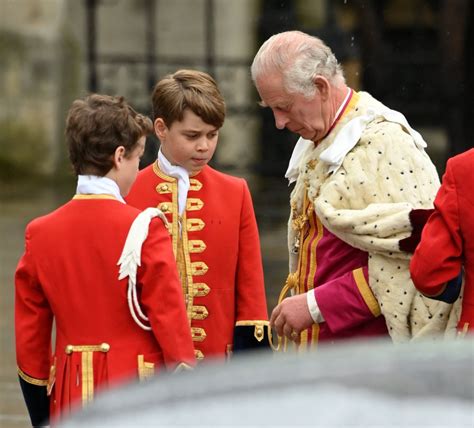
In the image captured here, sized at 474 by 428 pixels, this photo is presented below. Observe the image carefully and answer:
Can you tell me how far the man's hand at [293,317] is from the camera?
4.17 meters

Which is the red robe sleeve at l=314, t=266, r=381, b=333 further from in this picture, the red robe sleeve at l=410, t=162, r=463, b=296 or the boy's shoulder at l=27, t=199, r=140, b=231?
the boy's shoulder at l=27, t=199, r=140, b=231

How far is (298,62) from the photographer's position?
4.10 m

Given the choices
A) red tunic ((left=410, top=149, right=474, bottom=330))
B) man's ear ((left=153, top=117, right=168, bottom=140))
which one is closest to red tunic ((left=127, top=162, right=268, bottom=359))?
man's ear ((left=153, top=117, right=168, bottom=140))

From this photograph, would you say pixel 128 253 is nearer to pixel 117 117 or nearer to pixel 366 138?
pixel 117 117

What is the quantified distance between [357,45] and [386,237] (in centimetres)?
901

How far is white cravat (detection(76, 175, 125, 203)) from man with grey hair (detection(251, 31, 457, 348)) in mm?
500

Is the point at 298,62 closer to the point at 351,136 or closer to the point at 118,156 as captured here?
the point at 351,136

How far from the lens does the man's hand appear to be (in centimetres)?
417

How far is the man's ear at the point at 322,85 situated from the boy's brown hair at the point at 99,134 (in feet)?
1.60

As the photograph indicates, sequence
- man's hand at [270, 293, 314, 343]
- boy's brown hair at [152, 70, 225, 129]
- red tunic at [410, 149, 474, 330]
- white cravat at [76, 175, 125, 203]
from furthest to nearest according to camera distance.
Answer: boy's brown hair at [152, 70, 225, 129], man's hand at [270, 293, 314, 343], white cravat at [76, 175, 125, 203], red tunic at [410, 149, 474, 330]

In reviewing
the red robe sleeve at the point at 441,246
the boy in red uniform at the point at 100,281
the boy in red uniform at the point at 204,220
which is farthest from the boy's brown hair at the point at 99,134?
the red robe sleeve at the point at 441,246

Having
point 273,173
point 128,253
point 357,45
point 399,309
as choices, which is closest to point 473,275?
point 399,309

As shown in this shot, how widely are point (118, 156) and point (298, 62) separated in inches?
21.7

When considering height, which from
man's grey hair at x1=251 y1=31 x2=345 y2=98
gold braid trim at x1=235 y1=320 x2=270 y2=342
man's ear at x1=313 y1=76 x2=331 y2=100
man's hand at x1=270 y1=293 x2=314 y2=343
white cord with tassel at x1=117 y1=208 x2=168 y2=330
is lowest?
gold braid trim at x1=235 y1=320 x2=270 y2=342
